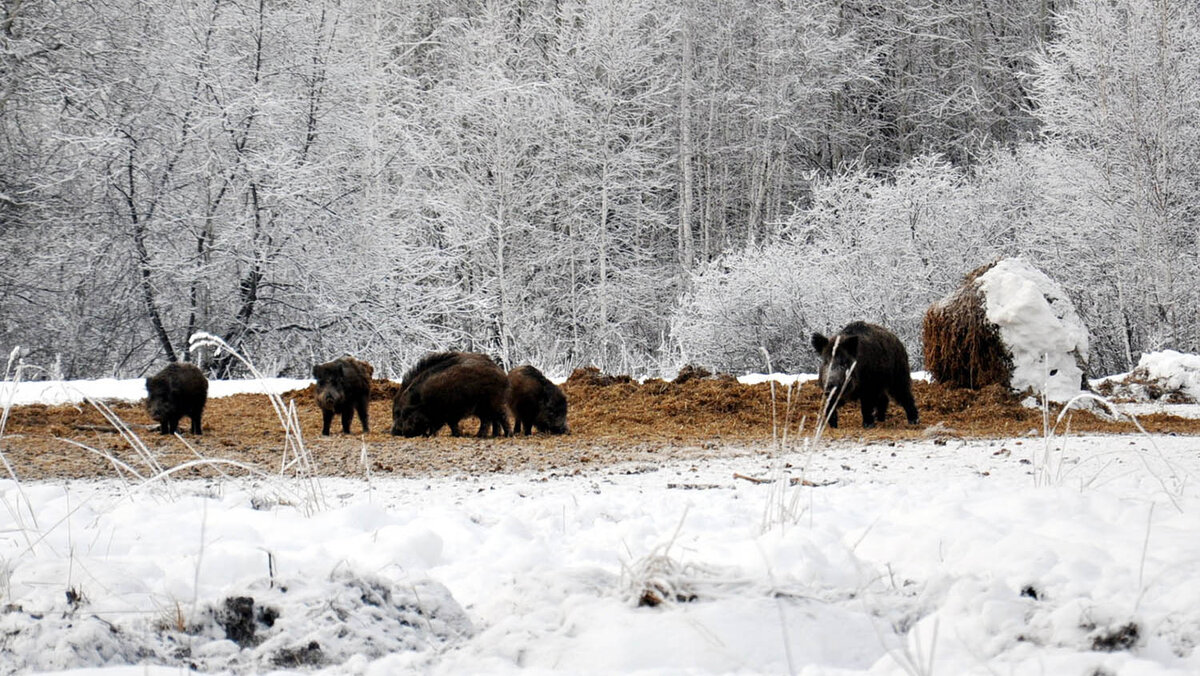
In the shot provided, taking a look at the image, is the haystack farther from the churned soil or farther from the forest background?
the forest background

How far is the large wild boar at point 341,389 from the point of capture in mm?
8945

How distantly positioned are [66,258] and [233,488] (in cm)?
1518

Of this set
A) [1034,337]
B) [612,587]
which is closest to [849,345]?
[1034,337]

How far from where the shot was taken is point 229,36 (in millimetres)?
20547

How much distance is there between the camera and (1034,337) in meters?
11.3

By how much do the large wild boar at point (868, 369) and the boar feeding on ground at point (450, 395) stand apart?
114 inches

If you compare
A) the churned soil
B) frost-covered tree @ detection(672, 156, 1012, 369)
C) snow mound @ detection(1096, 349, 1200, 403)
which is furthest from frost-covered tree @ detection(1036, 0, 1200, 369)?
the churned soil

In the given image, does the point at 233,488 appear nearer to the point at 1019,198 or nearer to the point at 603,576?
the point at 603,576

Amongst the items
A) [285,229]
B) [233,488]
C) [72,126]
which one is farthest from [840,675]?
[72,126]

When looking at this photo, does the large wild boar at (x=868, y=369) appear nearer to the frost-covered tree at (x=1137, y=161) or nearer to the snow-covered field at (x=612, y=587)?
the snow-covered field at (x=612, y=587)

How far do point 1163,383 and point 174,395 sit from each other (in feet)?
38.2

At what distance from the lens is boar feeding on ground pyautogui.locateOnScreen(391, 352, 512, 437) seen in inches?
349

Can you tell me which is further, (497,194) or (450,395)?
(497,194)

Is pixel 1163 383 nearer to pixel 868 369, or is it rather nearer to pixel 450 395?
pixel 868 369
